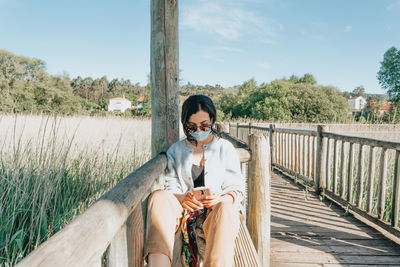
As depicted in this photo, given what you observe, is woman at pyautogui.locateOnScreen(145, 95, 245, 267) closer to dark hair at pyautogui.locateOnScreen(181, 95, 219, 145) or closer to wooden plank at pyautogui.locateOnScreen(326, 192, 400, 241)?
dark hair at pyautogui.locateOnScreen(181, 95, 219, 145)

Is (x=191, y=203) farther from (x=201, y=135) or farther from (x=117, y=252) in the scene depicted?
(x=117, y=252)

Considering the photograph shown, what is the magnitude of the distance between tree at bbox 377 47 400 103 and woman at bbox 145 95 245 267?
37.3 metres

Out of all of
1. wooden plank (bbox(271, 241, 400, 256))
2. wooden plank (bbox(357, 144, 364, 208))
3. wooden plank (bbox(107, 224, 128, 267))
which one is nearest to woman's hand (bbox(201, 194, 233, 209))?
wooden plank (bbox(107, 224, 128, 267))

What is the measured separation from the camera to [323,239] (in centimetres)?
259

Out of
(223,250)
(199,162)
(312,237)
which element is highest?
(199,162)

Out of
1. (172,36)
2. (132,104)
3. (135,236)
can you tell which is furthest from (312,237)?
(132,104)

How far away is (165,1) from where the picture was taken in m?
1.80

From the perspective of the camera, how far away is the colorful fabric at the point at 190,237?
1384mm

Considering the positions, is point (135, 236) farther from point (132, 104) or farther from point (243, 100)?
point (132, 104)

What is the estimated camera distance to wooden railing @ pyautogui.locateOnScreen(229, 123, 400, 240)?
2671mm

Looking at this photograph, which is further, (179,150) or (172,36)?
(172,36)

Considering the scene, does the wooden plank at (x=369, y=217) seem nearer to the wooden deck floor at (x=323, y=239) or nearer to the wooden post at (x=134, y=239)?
the wooden deck floor at (x=323, y=239)

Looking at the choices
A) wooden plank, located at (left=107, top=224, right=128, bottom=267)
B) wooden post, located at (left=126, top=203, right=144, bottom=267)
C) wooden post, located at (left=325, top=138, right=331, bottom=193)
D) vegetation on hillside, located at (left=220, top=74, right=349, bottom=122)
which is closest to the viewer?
wooden plank, located at (left=107, top=224, right=128, bottom=267)

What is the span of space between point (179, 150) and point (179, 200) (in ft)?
1.09
